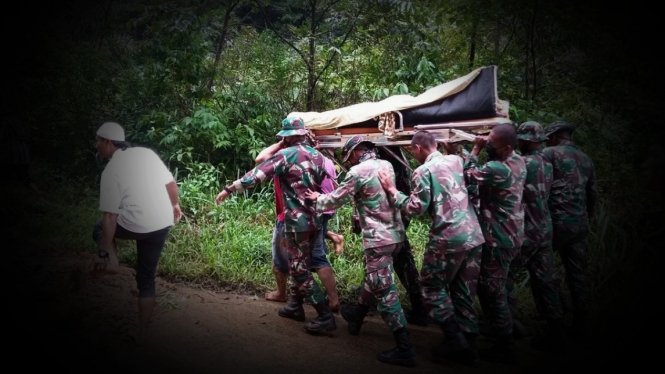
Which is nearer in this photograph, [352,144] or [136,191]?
[136,191]

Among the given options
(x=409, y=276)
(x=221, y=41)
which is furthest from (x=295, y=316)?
(x=221, y=41)

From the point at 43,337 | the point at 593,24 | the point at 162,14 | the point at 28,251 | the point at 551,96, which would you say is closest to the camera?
the point at 43,337

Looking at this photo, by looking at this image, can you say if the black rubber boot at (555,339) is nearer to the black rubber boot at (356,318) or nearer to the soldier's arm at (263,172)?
the black rubber boot at (356,318)

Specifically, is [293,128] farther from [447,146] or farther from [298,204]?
[447,146]

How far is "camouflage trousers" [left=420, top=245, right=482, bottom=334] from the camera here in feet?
12.3

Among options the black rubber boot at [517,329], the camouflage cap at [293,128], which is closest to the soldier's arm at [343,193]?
the camouflage cap at [293,128]

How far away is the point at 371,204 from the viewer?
13.0ft

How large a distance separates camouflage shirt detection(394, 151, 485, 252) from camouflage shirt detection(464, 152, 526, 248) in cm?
17

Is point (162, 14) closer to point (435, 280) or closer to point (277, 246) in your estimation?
point (277, 246)

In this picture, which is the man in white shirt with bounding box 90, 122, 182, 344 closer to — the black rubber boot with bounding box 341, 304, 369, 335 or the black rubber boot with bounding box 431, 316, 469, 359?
the black rubber boot with bounding box 341, 304, 369, 335

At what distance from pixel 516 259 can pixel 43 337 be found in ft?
13.6

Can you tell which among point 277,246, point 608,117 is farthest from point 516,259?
point 608,117

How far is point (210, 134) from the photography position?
297 inches

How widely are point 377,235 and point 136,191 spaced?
199 cm
